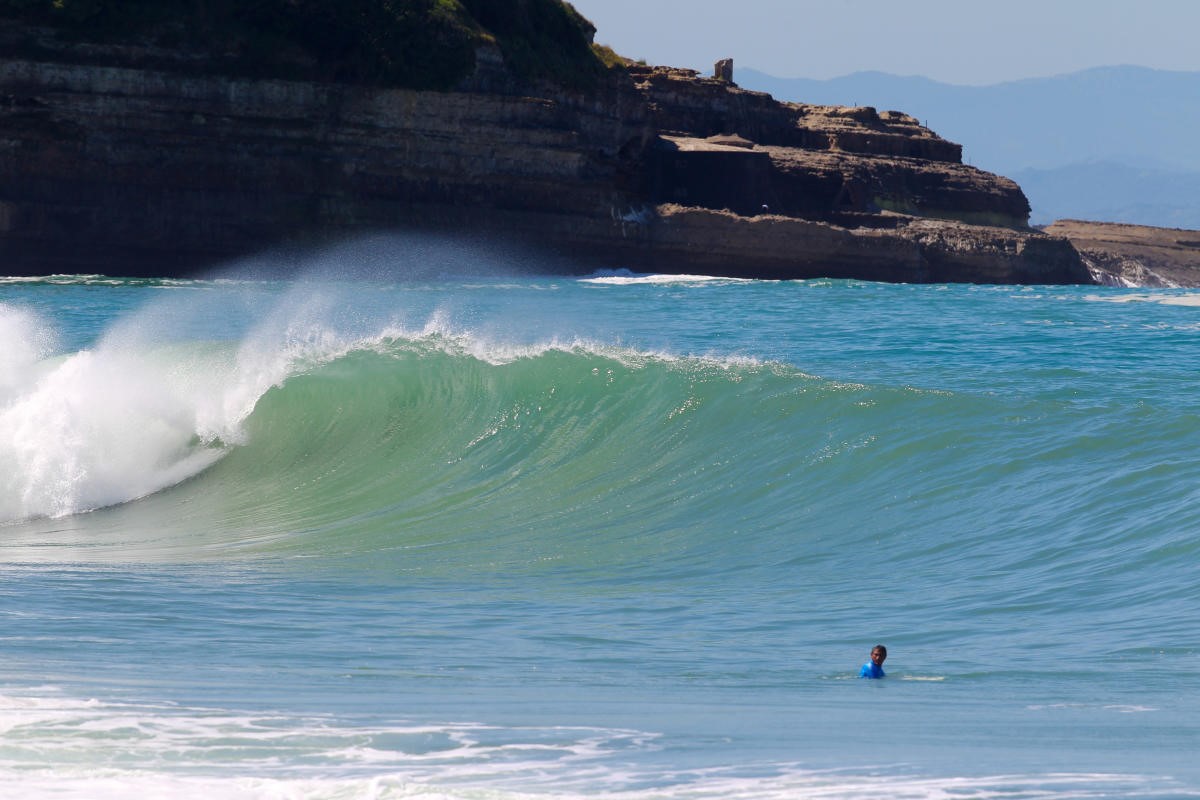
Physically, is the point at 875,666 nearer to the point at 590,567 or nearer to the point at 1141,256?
the point at 590,567

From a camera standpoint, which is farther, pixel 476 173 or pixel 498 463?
pixel 476 173

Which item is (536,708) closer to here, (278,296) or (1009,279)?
(278,296)

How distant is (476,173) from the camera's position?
152ft

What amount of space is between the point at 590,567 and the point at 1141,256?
62.0 metres

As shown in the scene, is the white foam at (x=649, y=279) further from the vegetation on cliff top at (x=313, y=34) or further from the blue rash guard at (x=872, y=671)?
the blue rash guard at (x=872, y=671)

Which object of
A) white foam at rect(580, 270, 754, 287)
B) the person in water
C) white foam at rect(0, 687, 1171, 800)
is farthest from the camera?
white foam at rect(580, 270, 754, 287)

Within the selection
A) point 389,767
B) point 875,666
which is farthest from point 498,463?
point 389,767

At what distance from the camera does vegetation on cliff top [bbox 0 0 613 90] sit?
1559 inches

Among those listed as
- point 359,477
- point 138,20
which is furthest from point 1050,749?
point 138,20

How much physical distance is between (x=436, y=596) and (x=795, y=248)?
42255mm

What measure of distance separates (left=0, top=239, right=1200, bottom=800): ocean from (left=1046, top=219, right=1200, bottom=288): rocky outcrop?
44.7 meters

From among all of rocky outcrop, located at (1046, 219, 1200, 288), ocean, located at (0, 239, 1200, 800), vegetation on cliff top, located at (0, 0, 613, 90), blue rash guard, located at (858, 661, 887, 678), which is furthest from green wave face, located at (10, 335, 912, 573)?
rocky outcrop, located at (1046, 219, 1200, 288)

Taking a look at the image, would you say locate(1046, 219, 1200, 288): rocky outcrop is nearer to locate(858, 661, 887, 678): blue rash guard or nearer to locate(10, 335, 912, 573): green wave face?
locate(10, 335, 912, 573): green wave face

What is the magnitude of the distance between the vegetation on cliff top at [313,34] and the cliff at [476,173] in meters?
0.34
